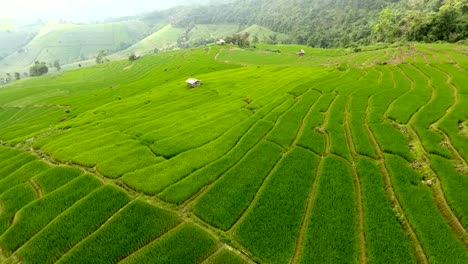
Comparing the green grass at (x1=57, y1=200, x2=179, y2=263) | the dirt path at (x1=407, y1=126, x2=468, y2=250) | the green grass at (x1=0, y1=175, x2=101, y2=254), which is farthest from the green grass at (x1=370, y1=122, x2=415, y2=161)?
the green grass at (x1=0, y1=175, x2=101, y2=254)

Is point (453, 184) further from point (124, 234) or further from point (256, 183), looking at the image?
point (124, 234)

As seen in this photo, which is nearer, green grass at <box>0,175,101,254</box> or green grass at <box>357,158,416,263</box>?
green grass at <box>357,158,416,263</box>

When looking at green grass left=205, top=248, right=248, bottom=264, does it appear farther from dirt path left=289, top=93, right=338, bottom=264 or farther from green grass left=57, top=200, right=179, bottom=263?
green grass left=57, top=200, right=179, bottom=263

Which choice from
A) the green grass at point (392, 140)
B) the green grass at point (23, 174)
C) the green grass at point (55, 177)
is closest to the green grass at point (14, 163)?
the green grass at point (23, 174)

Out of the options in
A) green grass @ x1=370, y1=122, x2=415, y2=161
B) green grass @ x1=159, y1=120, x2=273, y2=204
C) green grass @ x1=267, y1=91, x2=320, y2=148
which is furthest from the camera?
green grass @ x1=267, y1=91, x2=320, y2=148

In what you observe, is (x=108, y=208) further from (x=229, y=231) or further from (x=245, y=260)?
(x=245, y=260)

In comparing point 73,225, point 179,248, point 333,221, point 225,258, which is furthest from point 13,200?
point 333,221
